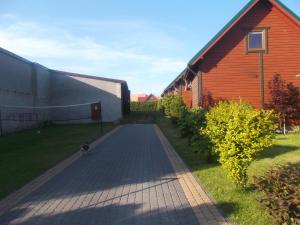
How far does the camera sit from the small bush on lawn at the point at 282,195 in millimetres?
5410

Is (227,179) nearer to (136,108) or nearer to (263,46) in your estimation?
(263,46)

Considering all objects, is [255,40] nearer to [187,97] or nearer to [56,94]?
[187,97]

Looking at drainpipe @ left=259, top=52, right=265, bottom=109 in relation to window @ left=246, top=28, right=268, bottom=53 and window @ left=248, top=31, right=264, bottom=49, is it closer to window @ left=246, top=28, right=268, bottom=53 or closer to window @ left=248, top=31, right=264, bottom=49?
window @ left=246, top=28, right=268, bottom=53

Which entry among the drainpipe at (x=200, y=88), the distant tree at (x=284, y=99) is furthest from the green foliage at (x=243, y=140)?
the drainpipe at (x=200, y=88)

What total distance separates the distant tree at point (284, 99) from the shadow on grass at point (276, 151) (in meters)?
5.44

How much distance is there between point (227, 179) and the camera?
30.2 ft

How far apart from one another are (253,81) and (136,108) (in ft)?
159

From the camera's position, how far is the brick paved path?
21.5ft

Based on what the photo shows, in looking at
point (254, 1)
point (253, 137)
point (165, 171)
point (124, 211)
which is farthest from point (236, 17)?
point (124, 211)

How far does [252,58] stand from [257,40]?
100 cm

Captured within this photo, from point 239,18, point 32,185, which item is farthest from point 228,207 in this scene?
point 239,18

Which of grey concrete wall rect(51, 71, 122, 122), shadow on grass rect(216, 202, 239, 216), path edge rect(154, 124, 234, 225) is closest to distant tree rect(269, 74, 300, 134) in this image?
path edge rect(154, 124, 234, 225)

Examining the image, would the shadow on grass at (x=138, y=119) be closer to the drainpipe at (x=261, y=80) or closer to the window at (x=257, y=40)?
the drainpipe at (x=261, y=80)

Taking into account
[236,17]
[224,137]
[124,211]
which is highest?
[236,17]
